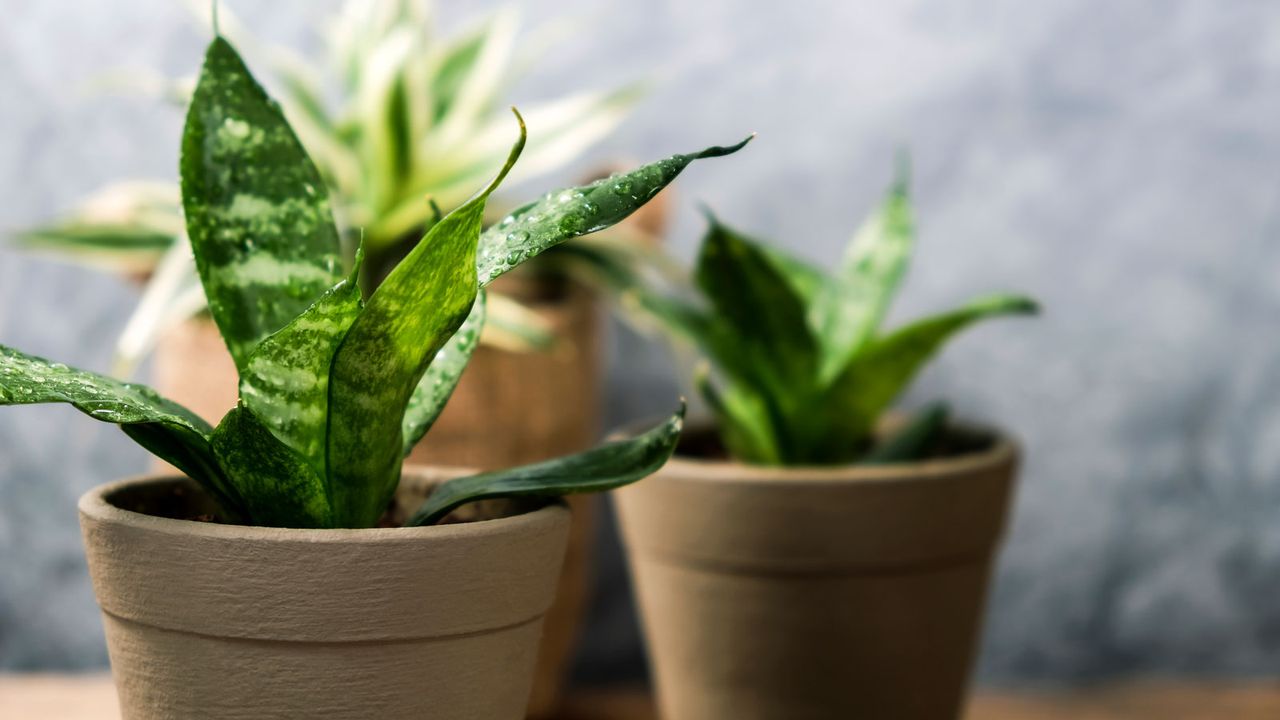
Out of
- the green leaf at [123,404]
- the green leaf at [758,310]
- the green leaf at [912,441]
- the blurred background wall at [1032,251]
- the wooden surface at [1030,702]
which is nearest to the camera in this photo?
the green leaf at [123,404]

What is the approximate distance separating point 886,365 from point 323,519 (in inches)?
17.2

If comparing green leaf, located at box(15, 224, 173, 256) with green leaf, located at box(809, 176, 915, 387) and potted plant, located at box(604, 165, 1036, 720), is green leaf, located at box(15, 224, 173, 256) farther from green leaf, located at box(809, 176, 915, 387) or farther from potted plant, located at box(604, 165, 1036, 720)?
green leaf, located at box(809, 176, 915, 387)

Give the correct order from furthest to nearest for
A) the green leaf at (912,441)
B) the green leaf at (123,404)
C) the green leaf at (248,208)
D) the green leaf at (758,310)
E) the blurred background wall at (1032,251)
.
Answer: the blurred background wall at (1032,251) → the green leaf at (912,441) → the green leaf at (758,310) → the green leaf at (248,208) → the green leaf at (123,404)

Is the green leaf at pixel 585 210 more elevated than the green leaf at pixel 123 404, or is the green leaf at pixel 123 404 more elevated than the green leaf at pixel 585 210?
the green leaf at pixel 585 210

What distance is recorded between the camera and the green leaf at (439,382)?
60 cm

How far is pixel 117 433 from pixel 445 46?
0.48m

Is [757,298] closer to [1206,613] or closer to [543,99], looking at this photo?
[543,99]

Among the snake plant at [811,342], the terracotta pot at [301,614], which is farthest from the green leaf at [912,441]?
the terracotta pot at [301,614]

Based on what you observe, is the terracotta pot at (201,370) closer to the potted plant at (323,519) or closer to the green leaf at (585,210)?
the potted plant at (323,519)

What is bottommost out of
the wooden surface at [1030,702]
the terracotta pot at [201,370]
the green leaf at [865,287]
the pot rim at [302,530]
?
the wooden surface at [1030,702]

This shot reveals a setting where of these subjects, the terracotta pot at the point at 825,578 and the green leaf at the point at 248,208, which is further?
the terracotta pot at the point at 825,578

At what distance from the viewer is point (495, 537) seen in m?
0.52

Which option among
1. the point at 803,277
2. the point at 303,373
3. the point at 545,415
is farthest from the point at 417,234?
the point at 303,373

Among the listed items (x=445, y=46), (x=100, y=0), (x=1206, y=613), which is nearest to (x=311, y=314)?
(x=445, y=46)
